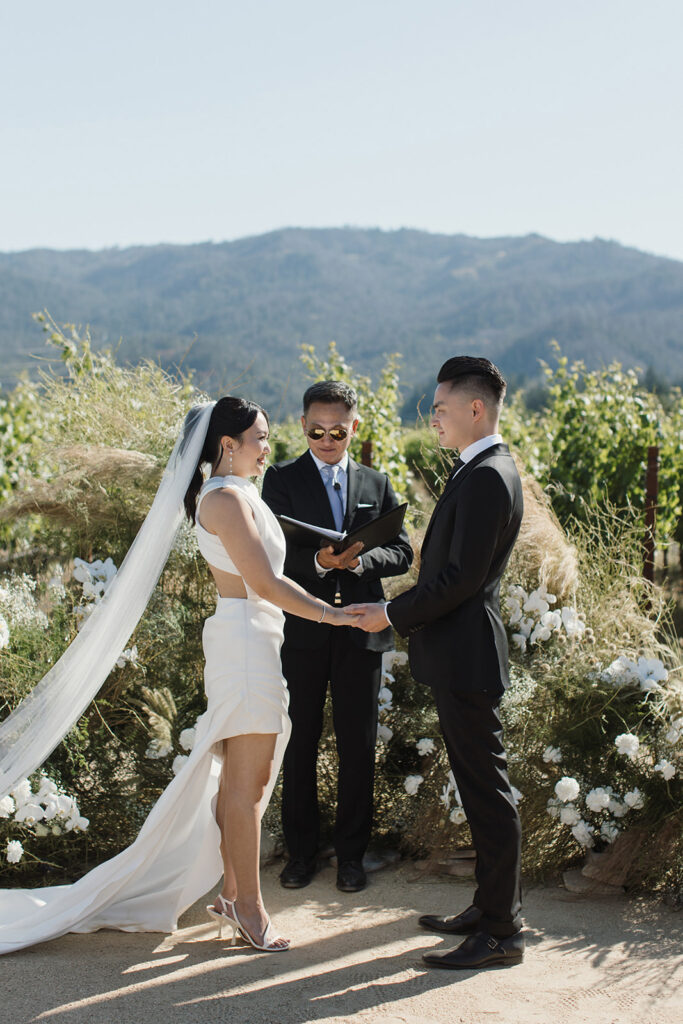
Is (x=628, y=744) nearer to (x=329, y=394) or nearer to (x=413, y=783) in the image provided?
(x=413, y=783)

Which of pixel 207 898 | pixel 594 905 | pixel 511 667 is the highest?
pixel 511 667

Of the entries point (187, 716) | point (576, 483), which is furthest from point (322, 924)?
point (576, 483)

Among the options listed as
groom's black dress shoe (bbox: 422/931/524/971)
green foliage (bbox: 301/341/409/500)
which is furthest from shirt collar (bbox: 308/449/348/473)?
green foliage (bbox: 301/341/409/500)

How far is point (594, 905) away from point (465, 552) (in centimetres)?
183

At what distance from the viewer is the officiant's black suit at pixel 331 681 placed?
432 cm

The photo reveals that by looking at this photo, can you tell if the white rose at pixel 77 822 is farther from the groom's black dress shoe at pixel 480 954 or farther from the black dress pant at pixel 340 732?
the groom's black dress shoe at pixel 480 954

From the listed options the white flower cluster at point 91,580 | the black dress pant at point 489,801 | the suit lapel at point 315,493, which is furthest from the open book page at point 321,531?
the white flower cluster at point 91,580

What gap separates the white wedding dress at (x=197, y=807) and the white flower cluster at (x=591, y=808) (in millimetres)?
1272

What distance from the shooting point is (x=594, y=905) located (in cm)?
411

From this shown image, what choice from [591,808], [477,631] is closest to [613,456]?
[591,808]

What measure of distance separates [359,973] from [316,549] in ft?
5.74

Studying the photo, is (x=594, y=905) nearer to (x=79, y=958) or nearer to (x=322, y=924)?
(x=322, y=924)

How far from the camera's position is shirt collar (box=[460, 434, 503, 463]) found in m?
3.57

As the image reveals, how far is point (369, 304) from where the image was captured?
171 metres
